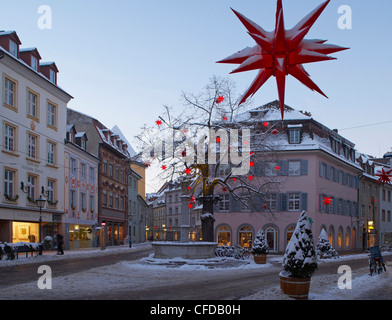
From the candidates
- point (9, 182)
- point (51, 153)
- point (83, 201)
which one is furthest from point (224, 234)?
point (9, 182)

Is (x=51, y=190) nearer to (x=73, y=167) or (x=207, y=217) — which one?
(x=73, y=167)

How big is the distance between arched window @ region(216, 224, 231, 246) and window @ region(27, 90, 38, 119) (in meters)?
18.1

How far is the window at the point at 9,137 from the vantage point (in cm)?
2897

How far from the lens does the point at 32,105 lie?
3256 centimetres

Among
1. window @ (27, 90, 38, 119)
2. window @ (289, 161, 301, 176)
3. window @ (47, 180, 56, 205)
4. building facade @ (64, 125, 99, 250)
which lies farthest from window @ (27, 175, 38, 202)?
window @ (289, 161, 301, 176)

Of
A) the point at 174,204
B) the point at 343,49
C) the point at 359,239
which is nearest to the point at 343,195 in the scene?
the point at 359,239

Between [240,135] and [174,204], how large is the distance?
223ft

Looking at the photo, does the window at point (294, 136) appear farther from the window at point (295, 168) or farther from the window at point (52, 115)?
the window at point (52, 115)

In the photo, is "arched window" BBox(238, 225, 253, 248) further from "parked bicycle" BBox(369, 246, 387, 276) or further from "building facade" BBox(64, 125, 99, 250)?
"parked bicycle" BBox(369, 246, 387, 276)

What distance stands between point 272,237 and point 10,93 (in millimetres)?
23825

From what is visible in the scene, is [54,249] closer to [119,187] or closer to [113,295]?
[119,187]

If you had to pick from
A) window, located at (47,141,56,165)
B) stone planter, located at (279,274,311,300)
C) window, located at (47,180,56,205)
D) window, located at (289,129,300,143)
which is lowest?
stone planter, located at (279,274,311,300)

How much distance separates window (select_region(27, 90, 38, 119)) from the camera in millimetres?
31812

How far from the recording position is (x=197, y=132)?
2484 cm
